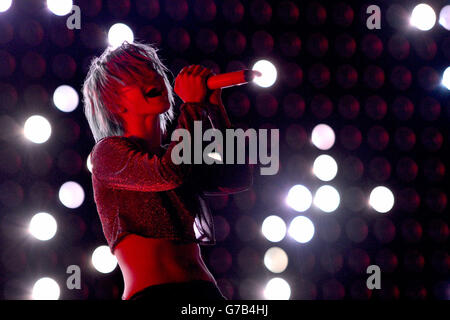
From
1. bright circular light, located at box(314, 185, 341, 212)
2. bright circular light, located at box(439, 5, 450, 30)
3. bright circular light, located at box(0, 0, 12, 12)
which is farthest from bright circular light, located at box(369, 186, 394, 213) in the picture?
bright circular light, located at box(0, 0, 12, 12)

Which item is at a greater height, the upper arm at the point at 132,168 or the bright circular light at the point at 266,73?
the bright circular light at the point at 266,73

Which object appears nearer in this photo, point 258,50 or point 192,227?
point 192,227

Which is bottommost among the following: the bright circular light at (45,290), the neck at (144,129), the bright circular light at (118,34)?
the bright circular light at (45,290)

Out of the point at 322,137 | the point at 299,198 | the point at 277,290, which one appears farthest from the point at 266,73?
the point at 277,290

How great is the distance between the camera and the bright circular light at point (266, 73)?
136 centimetres

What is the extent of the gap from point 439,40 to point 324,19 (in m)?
0.35

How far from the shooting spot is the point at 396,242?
4.73 ft

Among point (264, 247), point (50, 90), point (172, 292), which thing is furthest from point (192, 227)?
point (50, 90)

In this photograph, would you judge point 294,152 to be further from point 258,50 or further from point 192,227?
point 192,227

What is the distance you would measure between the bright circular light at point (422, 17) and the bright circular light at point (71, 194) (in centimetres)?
100

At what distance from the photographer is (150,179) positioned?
2.91 feet

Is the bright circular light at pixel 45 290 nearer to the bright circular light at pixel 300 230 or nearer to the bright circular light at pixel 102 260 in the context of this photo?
the bright circular light at pixel 102 260
